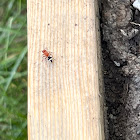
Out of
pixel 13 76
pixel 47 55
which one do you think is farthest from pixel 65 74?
pixel 13 76

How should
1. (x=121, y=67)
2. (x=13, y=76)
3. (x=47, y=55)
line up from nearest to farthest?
1. (x=47, y=55)
2. (x=121, y=67)
3. (x=13, y=76)

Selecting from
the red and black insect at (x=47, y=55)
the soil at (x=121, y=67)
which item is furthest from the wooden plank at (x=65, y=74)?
the soil at (x=121, y=67)

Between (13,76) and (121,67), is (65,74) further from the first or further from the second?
(13,76)

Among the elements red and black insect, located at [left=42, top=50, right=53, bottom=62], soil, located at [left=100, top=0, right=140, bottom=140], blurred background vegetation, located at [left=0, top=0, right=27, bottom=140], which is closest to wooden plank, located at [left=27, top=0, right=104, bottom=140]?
red and black insect, located at [left=42, top=50, right=53, bottom=62]

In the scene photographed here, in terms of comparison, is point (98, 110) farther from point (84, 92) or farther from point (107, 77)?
point (107, 77)

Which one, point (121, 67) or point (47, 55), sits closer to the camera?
point (47, 55)

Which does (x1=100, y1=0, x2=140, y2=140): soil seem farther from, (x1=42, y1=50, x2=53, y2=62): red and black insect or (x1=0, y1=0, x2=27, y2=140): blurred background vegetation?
(x1=0, y1=0, x2=27, y2=140): blurred background vegetation
